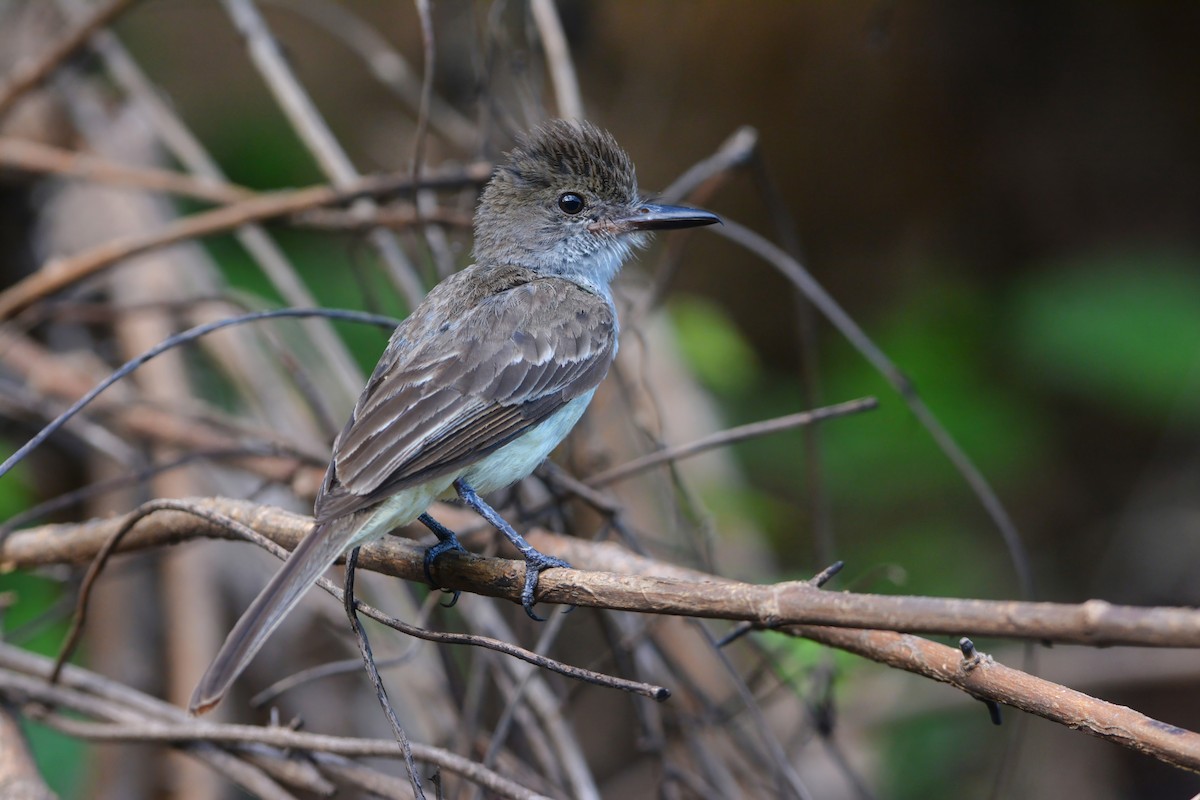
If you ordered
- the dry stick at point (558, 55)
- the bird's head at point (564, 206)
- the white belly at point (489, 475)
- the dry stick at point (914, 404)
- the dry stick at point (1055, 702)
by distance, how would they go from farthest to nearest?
the dry stick at point (558, 55), the bird's head at point (564, 206), the dry stick at point (914, 404), the white belly at point (489, 475), the dry stick at point (1055, 702)

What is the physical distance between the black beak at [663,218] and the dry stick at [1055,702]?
1620 millimetres

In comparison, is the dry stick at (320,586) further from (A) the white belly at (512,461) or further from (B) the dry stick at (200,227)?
(B) the dry stick at (200,227)

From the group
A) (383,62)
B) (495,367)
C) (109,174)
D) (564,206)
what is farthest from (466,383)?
(383,62)

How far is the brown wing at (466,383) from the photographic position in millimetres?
2754

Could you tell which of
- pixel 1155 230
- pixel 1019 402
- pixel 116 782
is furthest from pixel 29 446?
pixel 1155 230

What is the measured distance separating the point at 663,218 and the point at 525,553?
4.32ft

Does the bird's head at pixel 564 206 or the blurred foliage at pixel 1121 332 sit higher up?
the blurred foliage at pixel 1121 332

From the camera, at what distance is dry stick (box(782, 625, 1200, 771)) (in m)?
1.70

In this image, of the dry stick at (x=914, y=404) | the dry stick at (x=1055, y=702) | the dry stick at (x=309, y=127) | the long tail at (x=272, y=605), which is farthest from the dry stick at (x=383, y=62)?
the dry stick at (x=1055, y=702)

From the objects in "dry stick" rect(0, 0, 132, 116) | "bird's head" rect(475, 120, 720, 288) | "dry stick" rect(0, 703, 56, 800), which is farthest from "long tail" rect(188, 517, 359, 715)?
"dry stick" rect(0, 0, 132, 116)

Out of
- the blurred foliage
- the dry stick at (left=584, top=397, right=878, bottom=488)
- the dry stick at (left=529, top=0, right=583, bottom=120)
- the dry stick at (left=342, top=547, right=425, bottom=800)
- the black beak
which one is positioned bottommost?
the dry stick at (left=342, top=547, right=425, bottom=800)

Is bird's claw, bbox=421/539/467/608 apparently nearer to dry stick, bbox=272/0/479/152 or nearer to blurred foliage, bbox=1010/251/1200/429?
dry stick, bbox=272/0/479/152

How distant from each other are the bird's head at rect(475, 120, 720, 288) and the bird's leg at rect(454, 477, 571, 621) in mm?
1088

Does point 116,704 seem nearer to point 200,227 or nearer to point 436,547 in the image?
point 436,547
